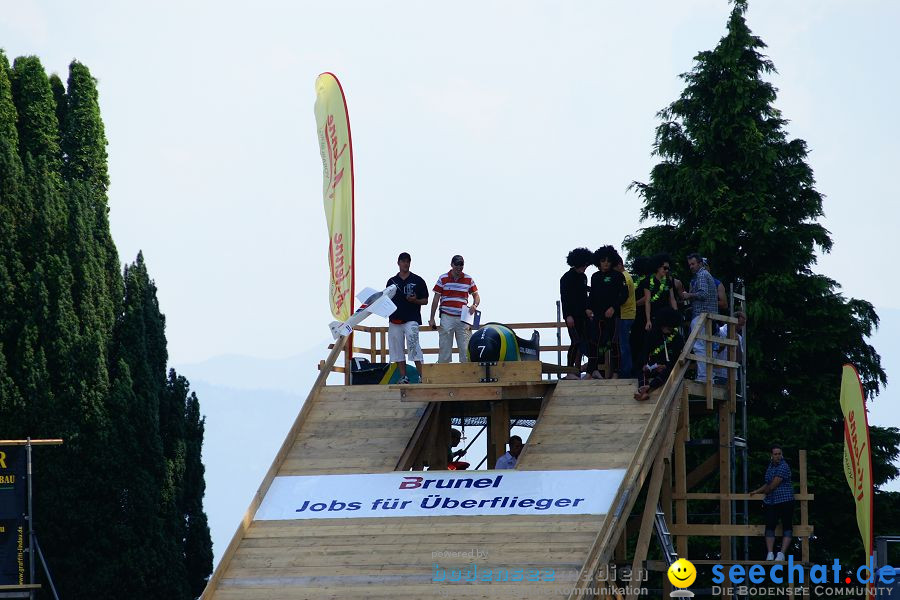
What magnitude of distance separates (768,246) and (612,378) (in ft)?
34.9

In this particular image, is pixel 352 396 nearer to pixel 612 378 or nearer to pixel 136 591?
pixel 612 378

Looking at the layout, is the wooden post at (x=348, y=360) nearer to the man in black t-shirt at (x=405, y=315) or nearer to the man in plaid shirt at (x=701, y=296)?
the man in black t-shirt at (x=405, y=315)

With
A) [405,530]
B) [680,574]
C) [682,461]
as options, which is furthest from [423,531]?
[682,461]

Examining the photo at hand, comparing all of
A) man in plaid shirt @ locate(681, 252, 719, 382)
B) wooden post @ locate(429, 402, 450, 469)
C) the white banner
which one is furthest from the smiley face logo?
wooden post @ locate(429, 402, 450, 469)

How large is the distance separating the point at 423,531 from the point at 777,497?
507cm

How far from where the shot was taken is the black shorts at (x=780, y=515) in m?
19.6

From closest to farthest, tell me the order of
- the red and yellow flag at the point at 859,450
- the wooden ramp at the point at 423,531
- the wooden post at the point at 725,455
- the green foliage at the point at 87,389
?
the red and yellow flag at the point at 859,450
the wooden ramp at the point at 423,531
the wooden post at the point at 725,455
the green foliage at the point at 87,389

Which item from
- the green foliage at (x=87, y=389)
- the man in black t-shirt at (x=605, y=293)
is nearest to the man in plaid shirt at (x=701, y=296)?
the man in black t-shirt at (x=605, y=293)

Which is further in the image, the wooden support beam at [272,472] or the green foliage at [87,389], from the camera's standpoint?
the green foliage at [87,389]

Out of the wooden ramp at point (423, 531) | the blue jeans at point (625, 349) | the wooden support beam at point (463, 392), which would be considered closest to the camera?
the wooden ramp at point (423, 531)

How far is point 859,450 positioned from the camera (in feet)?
54.7

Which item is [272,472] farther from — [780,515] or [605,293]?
[780,515]

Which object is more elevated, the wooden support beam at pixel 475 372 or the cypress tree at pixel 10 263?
the cypress tree at pixel 10 263

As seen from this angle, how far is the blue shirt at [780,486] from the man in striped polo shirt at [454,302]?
4377 millimetres
